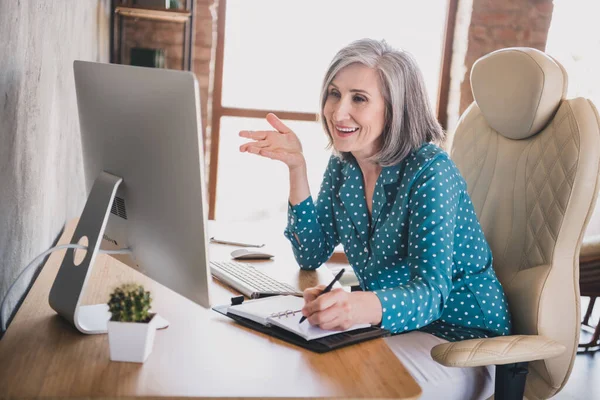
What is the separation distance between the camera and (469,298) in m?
1.62

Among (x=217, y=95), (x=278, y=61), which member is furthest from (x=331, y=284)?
(x=278, y=61)

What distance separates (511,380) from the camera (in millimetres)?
1324

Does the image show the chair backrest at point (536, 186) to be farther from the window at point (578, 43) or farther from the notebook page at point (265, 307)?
the window at point (578, 43)

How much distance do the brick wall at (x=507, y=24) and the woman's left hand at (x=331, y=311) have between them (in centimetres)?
299

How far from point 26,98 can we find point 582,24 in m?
4.06

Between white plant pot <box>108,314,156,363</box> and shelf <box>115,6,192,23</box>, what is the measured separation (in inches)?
96.6

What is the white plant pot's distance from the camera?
3.28ft

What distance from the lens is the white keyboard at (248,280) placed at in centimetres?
148

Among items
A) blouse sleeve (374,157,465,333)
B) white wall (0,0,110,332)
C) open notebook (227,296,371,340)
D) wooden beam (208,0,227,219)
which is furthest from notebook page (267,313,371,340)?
wooden beam (208,0,227,219)

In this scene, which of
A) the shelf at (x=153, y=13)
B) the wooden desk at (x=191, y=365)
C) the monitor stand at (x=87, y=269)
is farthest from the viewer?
the shelf at (x=153, y=13)

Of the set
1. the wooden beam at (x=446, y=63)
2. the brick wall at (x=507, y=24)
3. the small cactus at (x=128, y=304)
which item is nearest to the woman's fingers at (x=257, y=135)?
the small cactus at (x=128, y=304)

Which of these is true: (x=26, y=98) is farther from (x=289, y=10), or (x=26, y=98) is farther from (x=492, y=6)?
(x=492, y=6)

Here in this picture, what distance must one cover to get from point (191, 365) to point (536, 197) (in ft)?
3.28

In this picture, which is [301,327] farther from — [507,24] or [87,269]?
[507,24]
